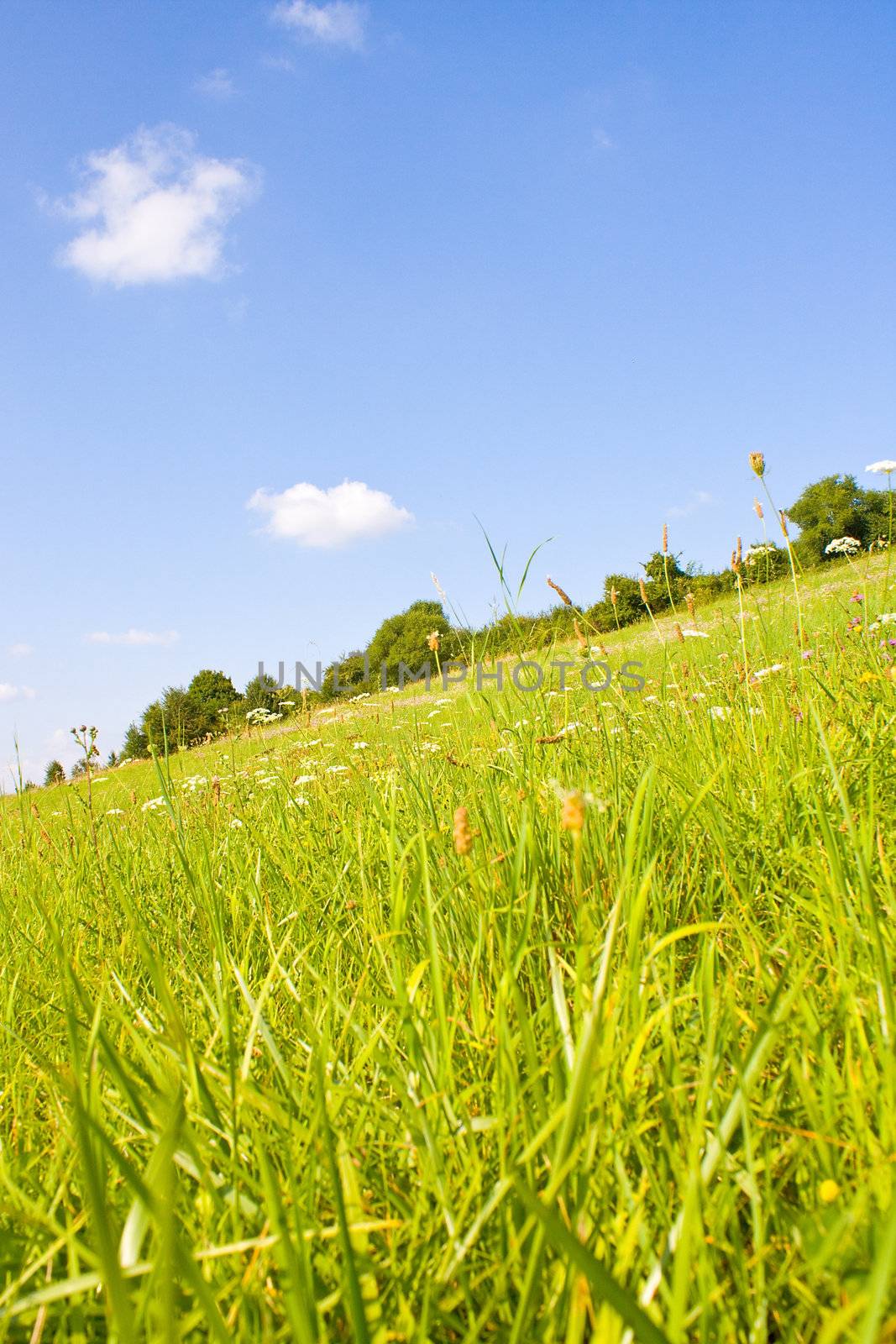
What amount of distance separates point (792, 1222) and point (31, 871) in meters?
2.37

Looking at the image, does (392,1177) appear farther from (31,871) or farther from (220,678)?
(220,678)

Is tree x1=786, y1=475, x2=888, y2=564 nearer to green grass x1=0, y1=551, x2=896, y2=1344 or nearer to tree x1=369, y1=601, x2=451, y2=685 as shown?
tree x1=369, y1=601, x2=451, y2=685

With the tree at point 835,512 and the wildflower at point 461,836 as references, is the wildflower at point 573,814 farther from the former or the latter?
the tree at point 835,512

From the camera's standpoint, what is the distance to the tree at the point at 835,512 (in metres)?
24.8

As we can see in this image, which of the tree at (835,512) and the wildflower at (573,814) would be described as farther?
the tree at (835,512)

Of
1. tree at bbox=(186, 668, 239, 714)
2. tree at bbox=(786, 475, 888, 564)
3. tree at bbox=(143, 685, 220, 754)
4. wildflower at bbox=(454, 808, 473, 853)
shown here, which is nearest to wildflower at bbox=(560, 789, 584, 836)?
wildflower at bbox=(454, 808, 473, 853)

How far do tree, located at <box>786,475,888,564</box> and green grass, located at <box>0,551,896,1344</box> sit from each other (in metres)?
23.7

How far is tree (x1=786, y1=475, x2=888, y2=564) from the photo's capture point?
977 inches

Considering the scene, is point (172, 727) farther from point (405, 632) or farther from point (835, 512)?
point (405, 632)

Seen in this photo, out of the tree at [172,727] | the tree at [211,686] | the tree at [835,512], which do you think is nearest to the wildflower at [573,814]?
the tree at [172,727]

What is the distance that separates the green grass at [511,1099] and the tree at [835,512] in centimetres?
2371

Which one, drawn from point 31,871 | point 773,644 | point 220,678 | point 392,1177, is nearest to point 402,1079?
point 392,1177

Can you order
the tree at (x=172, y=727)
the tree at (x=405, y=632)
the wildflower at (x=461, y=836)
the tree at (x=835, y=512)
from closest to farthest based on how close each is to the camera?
the wildflower at (x=461, y=836)
the tree at (x=172, y=727)
the tree at (x=835, y=512)
the tree at (x=405, y=632)

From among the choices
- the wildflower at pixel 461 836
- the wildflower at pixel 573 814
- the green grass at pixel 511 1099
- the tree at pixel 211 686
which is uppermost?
the tree at pixel 211 686
